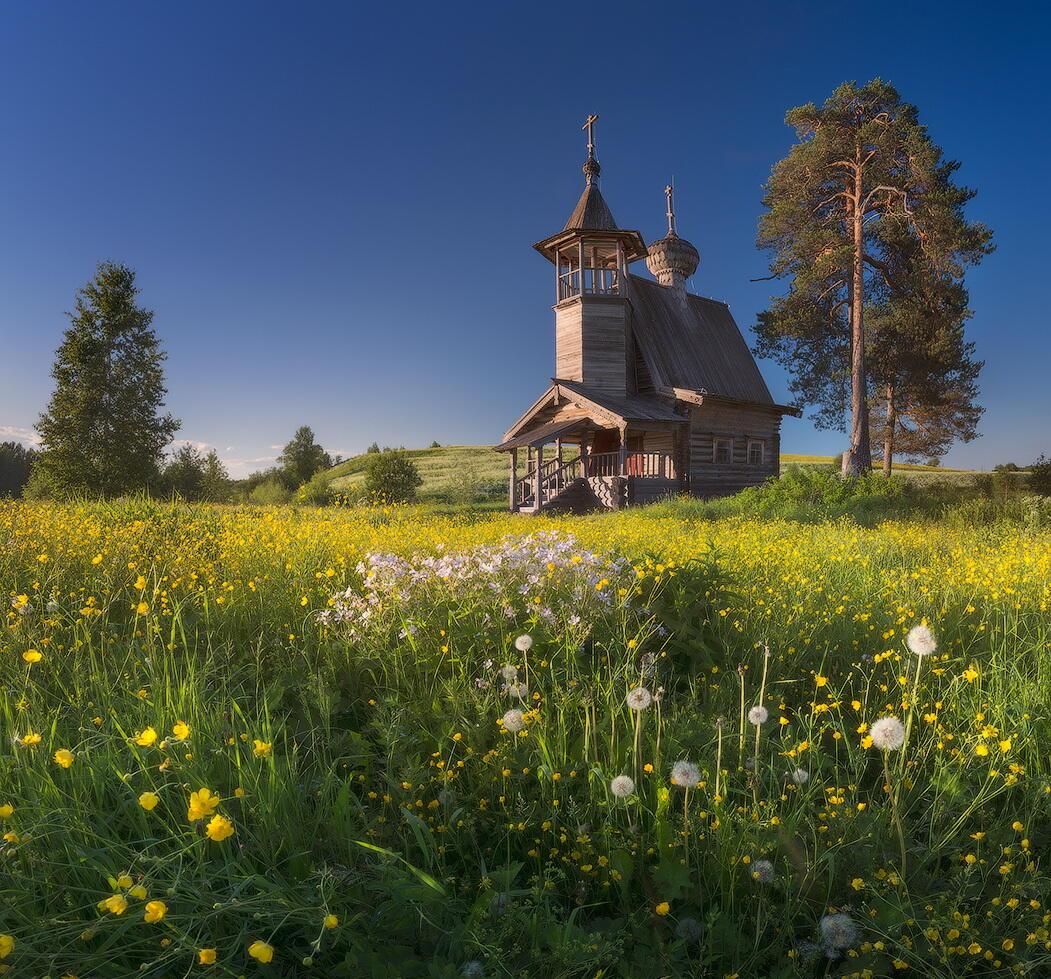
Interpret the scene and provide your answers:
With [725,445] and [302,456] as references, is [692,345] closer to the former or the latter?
[725,445]

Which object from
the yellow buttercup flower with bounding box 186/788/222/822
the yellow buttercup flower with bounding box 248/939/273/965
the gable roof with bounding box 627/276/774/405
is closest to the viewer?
the yellow buttercup flower with bounding box 248/939/273/965

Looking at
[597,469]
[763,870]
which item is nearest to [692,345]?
[597,469]

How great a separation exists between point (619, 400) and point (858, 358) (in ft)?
30.0

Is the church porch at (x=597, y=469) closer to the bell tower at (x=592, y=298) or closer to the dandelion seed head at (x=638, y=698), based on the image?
the bell tower at (x=592, y=298)

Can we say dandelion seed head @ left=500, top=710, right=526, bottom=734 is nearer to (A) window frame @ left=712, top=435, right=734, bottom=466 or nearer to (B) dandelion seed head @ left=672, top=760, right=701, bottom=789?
(B) dandelion seed head @ left=672, top=760, right=701, bottom=789

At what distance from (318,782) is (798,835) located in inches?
74.0

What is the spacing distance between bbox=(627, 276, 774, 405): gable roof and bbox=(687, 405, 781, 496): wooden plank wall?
2.72 feet

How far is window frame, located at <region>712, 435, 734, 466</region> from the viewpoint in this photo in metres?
26.5

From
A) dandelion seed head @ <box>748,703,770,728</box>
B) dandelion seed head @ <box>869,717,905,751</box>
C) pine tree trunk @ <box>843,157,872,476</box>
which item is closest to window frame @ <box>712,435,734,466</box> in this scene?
pine tree trunk @ <box>843,157,872,476</box>

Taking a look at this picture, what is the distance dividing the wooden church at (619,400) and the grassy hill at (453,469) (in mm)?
6706

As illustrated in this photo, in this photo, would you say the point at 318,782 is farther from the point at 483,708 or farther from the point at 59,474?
the point at 59,474

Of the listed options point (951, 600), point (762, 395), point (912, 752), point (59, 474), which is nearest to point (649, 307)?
point (762, 395)

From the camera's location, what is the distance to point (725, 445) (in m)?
27.3

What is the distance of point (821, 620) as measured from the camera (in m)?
4.80
